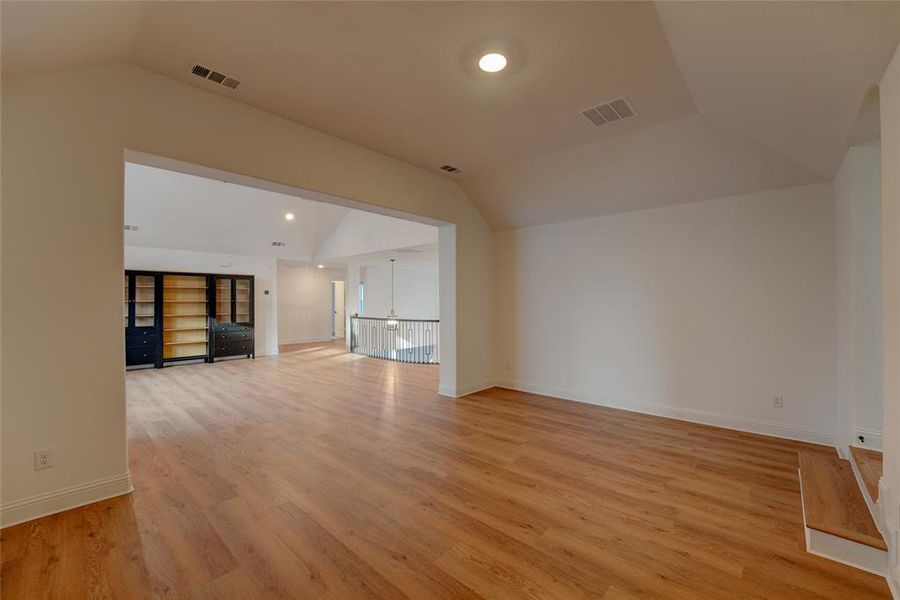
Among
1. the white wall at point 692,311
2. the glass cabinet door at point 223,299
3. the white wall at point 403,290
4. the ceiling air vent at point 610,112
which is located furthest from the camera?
the white wall at point 403,290

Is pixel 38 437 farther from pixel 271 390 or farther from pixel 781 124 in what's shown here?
pixel 781 124

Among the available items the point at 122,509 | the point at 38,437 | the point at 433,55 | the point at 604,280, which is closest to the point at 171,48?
the point at 433,55

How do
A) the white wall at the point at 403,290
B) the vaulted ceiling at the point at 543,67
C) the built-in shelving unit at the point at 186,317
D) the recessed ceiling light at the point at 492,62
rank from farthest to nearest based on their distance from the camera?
the white wall at the point at 403,290
the built-in shelving unit at the point at 186,317
the recessed ceiling light at the point at 492,62
the vaulted ceiling at the point at 543,67

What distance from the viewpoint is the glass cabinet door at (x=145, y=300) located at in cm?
727

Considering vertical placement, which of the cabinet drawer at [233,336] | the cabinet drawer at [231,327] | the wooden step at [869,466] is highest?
the cabinet drawer at [231,327]

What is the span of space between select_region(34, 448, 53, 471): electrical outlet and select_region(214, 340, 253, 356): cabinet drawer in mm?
6391

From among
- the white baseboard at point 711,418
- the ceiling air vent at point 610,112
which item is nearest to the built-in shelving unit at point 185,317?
the white baseboard at point 711,418

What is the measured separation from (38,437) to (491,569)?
8.72 ft

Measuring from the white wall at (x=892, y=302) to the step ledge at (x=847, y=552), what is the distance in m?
0.05

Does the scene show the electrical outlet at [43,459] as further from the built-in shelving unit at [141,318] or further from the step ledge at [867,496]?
the built-in shelving unit at [141,318]

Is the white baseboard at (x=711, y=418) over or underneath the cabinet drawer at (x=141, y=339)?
underneath

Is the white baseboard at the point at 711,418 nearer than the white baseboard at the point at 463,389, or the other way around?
the white baseboard at the point at 711,418

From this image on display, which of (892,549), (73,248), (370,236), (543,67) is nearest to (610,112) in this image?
(543,67)

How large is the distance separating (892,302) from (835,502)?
1.24 m
